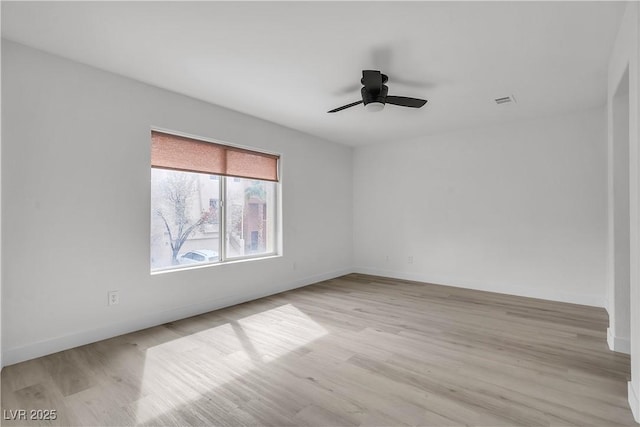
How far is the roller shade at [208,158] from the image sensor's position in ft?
11.4

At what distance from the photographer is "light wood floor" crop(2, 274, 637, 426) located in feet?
6.14

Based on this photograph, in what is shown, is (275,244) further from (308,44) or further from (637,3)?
(637,3)

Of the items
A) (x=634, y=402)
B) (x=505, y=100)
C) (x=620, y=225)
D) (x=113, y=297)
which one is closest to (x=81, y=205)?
(x=113, y=297)

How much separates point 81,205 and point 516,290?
5.51 metres

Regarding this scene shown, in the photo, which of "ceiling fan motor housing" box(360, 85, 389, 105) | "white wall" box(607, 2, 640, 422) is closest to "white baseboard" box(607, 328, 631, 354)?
"white wall" box(607, 2, 640, 422)

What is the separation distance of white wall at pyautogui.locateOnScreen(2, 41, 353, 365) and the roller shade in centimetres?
15

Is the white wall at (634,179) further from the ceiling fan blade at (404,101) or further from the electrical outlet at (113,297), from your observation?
the electrical outlet at (113,297)

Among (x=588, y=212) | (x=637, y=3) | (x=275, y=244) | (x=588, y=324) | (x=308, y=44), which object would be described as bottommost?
(x=588, y=324)

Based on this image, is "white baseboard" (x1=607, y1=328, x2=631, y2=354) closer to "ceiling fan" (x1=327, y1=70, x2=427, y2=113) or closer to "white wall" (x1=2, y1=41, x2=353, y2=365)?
"ceiling fan" (x1=327, y1=70, x2=427, y2=113)

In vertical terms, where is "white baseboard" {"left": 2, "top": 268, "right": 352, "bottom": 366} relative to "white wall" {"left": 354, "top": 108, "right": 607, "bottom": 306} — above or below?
below

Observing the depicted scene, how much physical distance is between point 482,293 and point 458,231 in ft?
3.35

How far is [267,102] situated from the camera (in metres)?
3.82

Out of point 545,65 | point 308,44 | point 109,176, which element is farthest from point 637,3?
point 109,176

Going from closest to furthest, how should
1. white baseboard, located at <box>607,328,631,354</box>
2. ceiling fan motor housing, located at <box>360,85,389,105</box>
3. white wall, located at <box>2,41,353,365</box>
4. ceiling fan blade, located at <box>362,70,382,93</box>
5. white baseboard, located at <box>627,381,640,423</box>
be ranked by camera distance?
white baseboard, located at <box>627,381,640,423</box>
white wall, located at <box>2,41,353,365</box>
white baseboard, located at <box>607,328,631,354</box>
ceiling fan blade, located at <box>362,70,382,93</box>
ceiling fan motor housing, located at <box>360,85,389,105</box>
